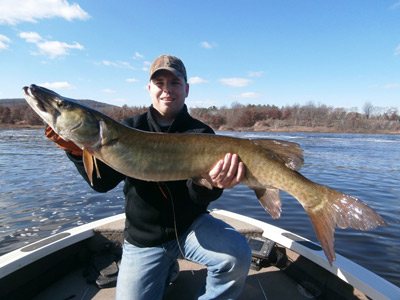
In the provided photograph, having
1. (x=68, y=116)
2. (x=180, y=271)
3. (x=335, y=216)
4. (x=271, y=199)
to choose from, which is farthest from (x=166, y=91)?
(x=180, y=271)

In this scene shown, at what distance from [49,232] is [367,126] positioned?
73201 mm

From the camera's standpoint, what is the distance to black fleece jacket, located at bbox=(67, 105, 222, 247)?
2627 mm

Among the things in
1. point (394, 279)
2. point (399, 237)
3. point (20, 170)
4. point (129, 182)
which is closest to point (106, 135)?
point (129, 182)

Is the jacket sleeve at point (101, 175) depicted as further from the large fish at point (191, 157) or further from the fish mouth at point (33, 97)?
the fish mouth at point (33, 97)

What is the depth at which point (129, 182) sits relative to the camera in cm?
284

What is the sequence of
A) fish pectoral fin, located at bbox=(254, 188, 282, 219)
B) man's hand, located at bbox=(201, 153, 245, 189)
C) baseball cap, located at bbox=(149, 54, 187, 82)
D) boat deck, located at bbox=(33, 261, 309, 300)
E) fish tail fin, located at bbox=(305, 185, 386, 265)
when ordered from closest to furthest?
fish tail fin, located at bbox=(305, 185, 386, 265), man's hand, located at bbox=(201, 153, 245, 189), fish pectoral fin, located at bbox=(254, 188, 282, 219), baseball cap, located at bbox=(149, 54, 187, 82), boat deck, located at bbox=(33, 261, 309, 300)

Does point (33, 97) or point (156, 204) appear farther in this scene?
point (156, 204)

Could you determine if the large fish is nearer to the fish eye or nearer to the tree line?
the fish eye

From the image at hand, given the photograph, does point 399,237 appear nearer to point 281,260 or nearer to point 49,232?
point 281,260

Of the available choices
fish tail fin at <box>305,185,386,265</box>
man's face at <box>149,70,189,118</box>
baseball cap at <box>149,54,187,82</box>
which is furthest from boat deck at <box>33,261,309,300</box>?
baseball cap at <box>149,54,187,82</box>

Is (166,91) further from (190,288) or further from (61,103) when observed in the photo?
(190,288)

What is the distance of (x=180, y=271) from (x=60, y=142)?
2246 millimetres

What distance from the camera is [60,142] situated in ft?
8.03

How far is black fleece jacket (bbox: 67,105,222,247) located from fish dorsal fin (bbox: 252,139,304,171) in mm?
645
